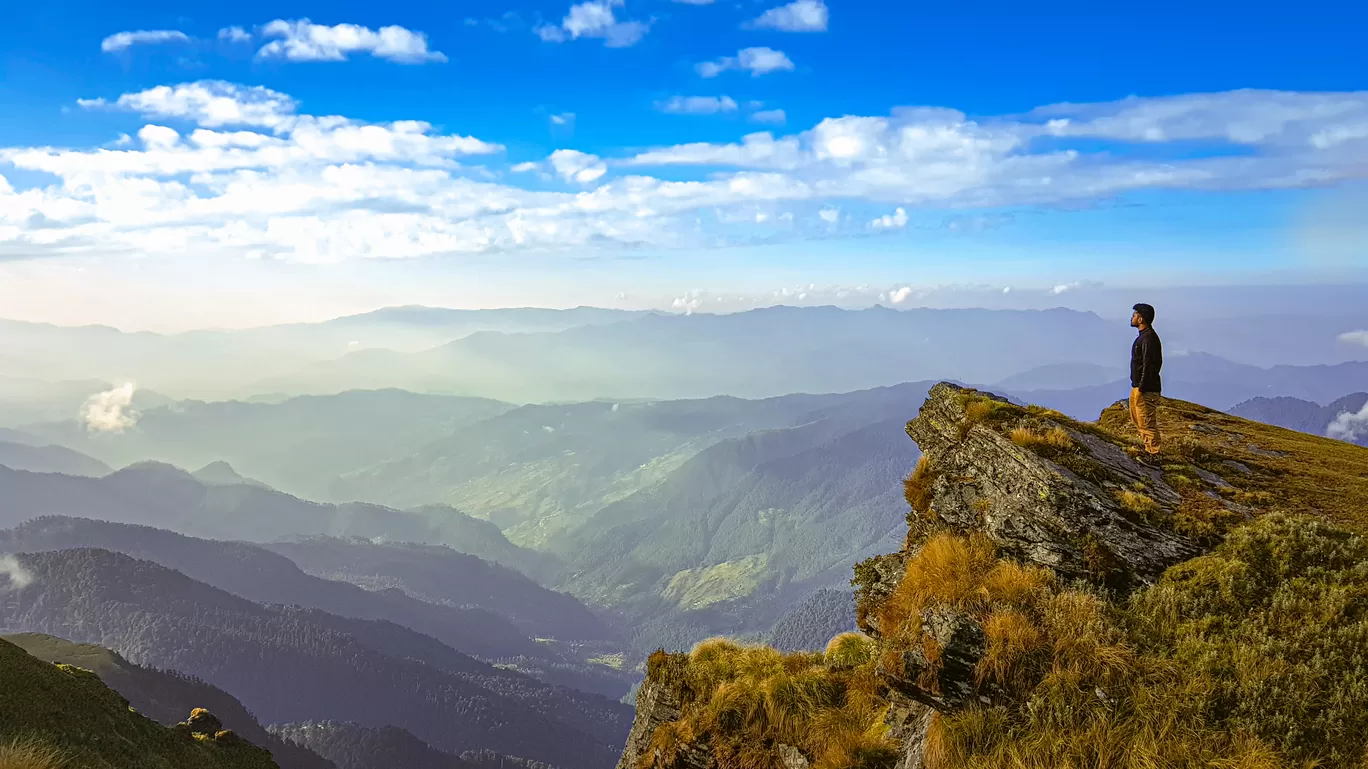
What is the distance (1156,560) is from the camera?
13758mm

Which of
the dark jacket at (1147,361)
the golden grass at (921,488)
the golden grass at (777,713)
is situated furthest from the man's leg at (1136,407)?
the golden grass at (777,713)

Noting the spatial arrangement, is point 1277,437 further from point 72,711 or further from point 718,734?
point 72,711

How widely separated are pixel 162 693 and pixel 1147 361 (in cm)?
22617

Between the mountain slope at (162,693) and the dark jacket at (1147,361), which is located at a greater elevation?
the dark jacket at (1147,361)

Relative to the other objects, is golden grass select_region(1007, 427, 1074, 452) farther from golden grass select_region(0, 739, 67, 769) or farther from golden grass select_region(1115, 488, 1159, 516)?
golden grass select_region(0, 739, 67, 769)

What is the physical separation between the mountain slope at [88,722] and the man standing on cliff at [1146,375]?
41153 millimetres

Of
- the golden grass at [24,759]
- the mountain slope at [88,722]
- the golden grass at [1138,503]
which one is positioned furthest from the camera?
the mountain slope at [88,722]

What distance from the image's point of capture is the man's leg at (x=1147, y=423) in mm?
19125

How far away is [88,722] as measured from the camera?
4306 centimetres

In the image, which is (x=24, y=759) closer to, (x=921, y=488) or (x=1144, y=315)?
(x=921, y=488)

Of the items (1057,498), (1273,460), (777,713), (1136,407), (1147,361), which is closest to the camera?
(1057,498)

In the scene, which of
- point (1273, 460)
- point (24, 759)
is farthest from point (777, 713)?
point (1273, 460)

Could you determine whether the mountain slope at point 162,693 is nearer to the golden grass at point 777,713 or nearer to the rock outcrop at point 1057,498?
the golden grass at point 777,713

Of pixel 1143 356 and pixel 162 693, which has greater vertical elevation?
pixel 1143 356
